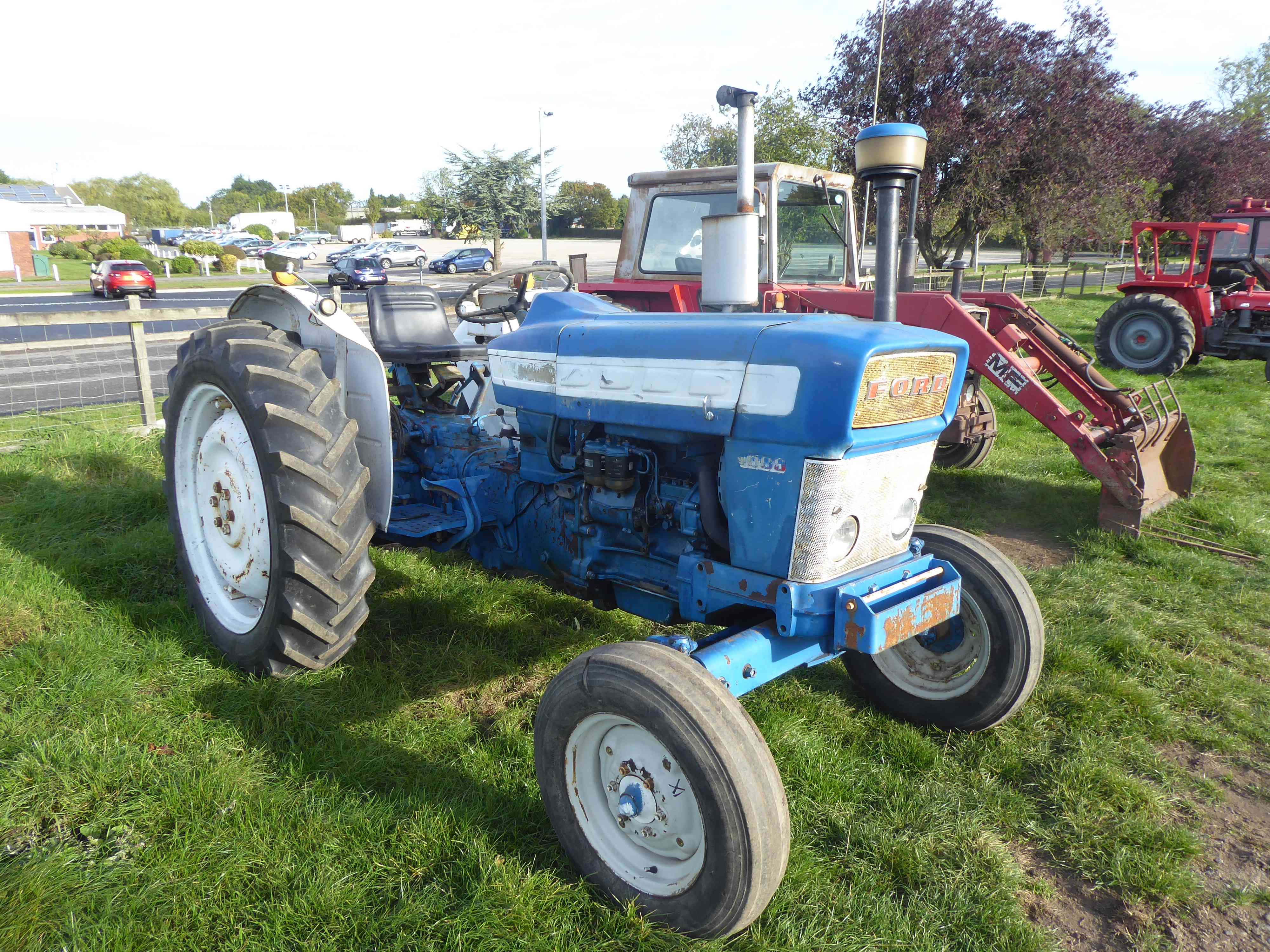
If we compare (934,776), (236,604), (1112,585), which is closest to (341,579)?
(236,604)

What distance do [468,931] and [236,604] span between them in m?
1.76

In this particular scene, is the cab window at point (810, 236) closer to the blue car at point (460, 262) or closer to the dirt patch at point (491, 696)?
the dirt patch at point (491, 696)

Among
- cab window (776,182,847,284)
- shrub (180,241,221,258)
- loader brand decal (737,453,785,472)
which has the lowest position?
loader brand decal (737,453,785,472)

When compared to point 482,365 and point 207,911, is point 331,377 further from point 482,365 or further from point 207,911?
point 207,911

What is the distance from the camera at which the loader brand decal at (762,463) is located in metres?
2.19

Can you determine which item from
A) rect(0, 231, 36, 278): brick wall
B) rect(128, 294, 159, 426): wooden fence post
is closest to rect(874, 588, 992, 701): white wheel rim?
rect(128, 294, 159, 426): wooden fence post

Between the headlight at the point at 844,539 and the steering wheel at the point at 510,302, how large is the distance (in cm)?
217

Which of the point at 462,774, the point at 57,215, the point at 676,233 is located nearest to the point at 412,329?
the point at 676,233

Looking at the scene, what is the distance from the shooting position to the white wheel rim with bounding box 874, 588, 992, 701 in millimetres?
2824

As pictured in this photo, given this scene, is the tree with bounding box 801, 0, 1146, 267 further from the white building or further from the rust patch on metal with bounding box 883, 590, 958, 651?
the white building

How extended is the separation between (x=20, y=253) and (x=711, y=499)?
4576cm

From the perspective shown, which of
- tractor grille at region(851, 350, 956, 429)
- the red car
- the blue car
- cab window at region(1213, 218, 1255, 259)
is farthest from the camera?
the blue car

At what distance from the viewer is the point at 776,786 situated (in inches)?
74.8

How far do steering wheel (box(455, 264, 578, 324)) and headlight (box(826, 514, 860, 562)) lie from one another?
217 centimetres
